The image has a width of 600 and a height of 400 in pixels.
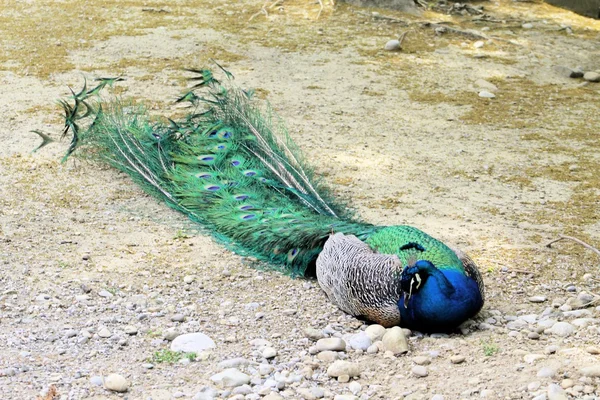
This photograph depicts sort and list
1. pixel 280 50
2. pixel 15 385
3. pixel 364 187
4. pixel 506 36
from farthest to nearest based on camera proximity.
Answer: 1. pixel 506 36
2. pixel 280 50
3. pixel 364 187
4. pixel 15 385

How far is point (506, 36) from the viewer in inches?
386

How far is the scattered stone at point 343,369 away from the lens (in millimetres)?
3492

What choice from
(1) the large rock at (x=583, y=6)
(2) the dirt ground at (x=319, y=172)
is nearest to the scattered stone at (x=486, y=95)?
(2) the dirt ground at (x=319, y=172)

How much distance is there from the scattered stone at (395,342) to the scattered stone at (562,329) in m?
0.68

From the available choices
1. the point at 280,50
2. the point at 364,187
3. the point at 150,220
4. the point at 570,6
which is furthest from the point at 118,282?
the point at 570,6

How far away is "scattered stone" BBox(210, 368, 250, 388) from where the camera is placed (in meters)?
3.40

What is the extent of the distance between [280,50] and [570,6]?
13.9 feet

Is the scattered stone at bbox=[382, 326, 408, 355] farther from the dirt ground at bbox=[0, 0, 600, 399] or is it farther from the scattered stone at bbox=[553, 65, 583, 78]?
the scattered stone at bbox=[553, 65, 583, 78]

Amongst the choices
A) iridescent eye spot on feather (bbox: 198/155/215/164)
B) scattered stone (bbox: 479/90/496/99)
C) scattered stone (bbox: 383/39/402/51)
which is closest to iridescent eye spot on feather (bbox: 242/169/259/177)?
iridescent eye spot on feather (bbox: 198/155/215/164)

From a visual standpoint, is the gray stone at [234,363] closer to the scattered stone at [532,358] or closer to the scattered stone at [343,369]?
the scattered stone at [343,369]

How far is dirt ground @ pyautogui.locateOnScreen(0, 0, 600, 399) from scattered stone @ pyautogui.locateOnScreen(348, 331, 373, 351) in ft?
0.26

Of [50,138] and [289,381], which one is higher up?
[289,381]

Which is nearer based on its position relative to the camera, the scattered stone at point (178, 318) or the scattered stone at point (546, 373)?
the scattered stone at point (546, 373)

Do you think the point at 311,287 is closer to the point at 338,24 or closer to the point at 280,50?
the point at 280,50
